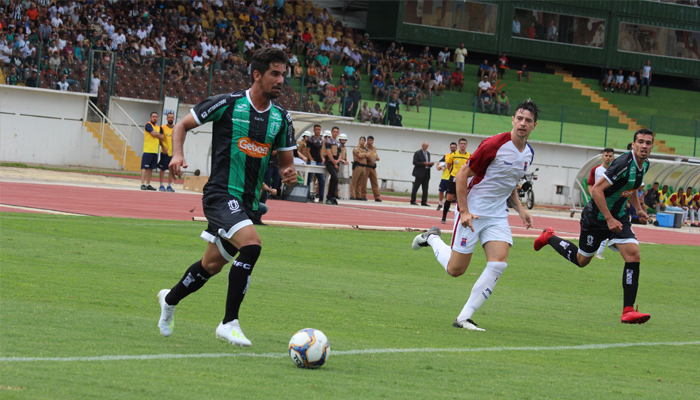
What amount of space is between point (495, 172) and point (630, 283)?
7.52 feet

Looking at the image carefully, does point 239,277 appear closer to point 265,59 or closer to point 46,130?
point 265,59


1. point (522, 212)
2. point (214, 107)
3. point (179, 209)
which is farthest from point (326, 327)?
point (179, 209)

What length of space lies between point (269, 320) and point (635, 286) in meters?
4.17

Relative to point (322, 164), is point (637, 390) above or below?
below

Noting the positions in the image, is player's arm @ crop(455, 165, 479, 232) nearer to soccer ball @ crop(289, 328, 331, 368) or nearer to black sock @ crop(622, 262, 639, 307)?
black sock @ crop(622, 262, 639, 307)

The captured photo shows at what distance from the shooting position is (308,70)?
115 ft

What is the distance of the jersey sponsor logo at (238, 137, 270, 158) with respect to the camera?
579 cm

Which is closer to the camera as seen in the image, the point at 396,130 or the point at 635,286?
the point at 635,286

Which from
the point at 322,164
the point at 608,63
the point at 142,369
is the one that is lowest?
the point at 142,369

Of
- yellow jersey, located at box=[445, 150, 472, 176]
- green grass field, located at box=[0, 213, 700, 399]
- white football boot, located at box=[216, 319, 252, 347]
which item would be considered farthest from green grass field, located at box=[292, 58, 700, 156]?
white football boot, located at box=[216, 319, 252, 347]

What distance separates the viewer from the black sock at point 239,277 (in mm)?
5535

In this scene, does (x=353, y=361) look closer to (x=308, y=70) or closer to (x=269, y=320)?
(x=269, y=320)

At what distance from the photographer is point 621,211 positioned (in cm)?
914

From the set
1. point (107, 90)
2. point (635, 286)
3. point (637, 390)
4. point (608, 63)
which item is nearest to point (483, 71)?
point (608, 63)
